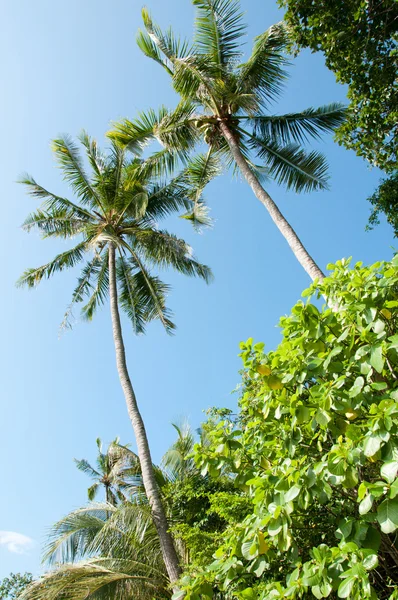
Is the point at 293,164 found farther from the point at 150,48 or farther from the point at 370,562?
the point at 370,562

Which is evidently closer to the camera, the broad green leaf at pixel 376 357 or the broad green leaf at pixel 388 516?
the broad green leaf at pixel 388 516

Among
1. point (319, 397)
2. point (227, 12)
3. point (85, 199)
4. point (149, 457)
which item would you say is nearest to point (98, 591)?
point (149, 457)

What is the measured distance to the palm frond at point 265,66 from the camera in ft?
33.1

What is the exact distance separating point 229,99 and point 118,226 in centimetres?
541

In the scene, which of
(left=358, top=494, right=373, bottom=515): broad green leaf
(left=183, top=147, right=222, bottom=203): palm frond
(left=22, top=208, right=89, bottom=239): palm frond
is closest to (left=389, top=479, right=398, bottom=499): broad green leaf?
(left=358, top=494, right=373, bottom=515): broad green leaf

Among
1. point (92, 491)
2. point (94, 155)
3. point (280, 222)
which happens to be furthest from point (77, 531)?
point (92, 491)

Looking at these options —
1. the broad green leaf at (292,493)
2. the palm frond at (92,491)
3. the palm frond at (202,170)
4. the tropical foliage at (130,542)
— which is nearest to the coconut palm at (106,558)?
the tropical foliage at (130,542)

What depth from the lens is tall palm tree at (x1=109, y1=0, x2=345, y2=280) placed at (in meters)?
10.1

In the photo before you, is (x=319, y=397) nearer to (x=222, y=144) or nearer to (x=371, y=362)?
(x=371, y=362)

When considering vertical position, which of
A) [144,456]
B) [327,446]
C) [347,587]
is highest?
[144,456]

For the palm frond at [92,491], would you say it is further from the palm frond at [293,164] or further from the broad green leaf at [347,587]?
the broad green leaf at [347,587]

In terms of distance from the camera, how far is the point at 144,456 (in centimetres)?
948

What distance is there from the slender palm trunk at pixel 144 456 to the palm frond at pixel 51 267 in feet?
6.49

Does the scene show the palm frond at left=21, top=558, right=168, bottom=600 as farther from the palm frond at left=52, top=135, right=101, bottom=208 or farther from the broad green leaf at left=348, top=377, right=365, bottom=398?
the palm frond at left=52, top=135, right=101, bottom=208
